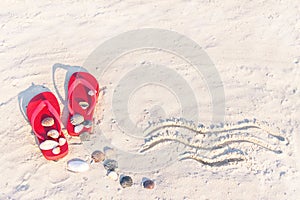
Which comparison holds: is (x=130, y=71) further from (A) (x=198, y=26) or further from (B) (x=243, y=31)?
(B) (x=243, y=31)

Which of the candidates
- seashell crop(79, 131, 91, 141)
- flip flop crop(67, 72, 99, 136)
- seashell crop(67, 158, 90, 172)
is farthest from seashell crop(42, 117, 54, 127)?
seashell crop(67, 158, 90, 172)

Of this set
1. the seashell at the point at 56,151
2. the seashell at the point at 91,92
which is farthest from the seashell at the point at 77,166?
the seashell at the point at 91,92

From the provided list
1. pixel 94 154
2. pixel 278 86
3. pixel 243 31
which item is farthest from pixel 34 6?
pixel 278 86

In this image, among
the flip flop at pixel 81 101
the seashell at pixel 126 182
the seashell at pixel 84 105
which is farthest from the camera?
the seashell at pixel 84 105

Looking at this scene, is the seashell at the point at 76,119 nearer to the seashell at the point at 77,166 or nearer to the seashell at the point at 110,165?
the seashell at the point at 77,166

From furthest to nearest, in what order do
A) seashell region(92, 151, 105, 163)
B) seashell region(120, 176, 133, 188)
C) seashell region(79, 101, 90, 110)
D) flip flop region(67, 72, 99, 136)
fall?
seashell region(79, 101, 90, 110), flip flop region(67, 72, 99, 136), seashell region(92, 151, 105, 163), seashell region(120, 176, 133, 188)

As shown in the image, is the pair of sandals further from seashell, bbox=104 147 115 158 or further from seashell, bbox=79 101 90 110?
seashell, bbox=104 147 115 158

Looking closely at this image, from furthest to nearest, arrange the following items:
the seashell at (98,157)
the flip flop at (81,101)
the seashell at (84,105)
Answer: the seashell at (84,105), the flip flop at (81,101), the seashell at (98,157)

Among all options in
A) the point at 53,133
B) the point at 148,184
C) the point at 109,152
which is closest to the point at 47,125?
the point at 53,133
